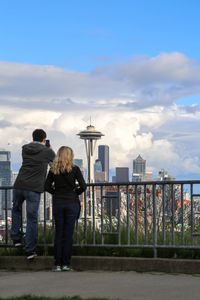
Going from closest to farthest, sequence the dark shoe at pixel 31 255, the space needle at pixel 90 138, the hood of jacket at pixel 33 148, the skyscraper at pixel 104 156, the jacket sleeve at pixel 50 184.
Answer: the jacket sleeve at pixel 50 184 → the hood of jacket at pixel 33 148 → the dark shoe at pixel 31 255 → the space needle at pixel 90 138 → the skyscraper at pixel 104 156

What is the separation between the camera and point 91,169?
80.5 feet

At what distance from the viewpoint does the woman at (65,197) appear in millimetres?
9469

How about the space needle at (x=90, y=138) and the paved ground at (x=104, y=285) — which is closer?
the paved ground at (x=104, y=285)

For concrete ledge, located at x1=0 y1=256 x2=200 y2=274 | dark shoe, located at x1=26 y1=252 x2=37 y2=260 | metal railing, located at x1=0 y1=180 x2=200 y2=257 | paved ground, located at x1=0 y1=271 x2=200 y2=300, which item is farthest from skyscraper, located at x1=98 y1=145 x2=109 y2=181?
paved ground, located at x1=0 y1=271 x2=200 y2=300

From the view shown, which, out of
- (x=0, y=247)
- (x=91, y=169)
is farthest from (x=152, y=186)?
(x=91, y=169)

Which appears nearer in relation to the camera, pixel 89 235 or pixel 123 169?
pixel 89 235

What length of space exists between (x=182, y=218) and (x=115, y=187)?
3.89ft

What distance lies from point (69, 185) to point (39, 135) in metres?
1.08

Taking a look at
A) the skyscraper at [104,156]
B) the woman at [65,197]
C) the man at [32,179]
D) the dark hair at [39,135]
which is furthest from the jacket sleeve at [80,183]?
the skyscraper at [104,156]

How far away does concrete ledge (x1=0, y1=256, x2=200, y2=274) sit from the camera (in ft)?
30.3

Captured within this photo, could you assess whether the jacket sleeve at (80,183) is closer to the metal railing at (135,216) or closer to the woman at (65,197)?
the woman at (65,197)

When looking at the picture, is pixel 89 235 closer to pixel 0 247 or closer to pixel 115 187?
pixel 115 187

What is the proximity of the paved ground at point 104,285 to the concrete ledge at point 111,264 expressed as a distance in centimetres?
17

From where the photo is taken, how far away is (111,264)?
9680mm
